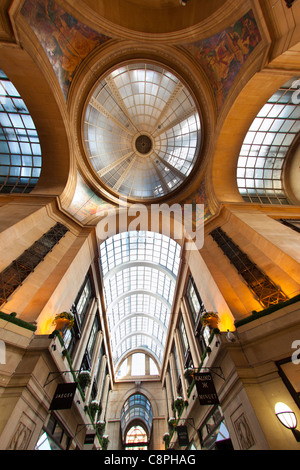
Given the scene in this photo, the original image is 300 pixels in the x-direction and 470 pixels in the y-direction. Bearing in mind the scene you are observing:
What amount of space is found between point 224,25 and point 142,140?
9896 mm

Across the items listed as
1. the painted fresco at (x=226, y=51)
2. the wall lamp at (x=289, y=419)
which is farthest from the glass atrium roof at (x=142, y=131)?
the wall lamp at (x=289, y=419)

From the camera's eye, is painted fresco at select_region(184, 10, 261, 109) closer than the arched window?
Yes

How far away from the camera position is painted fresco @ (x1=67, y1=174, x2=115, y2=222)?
14.7 m

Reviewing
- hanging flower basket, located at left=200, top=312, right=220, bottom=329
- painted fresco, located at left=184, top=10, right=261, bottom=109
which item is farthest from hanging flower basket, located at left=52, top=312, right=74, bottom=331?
painted fresco, located at left=184, top=10, right=261, bottom=109

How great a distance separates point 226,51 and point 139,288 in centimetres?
2607

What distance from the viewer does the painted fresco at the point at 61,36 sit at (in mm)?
9641

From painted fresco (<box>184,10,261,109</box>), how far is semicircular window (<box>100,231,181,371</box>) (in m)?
14.1

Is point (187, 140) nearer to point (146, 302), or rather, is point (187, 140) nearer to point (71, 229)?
point (71, 229)

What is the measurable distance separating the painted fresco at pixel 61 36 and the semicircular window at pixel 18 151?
11.4 feet

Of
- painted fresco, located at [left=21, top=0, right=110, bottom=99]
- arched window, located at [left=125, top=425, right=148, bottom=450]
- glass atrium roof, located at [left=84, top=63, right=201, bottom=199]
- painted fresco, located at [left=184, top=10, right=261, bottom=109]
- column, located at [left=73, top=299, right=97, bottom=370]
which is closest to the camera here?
painted fresco, located at [left=21, top=0, right=110, bottom=99]

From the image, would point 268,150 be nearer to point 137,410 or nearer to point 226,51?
point 226,51

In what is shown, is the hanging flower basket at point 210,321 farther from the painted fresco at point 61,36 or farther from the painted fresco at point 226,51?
the painted fresco at point 61,36

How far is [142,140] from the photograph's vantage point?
1927 centimetres

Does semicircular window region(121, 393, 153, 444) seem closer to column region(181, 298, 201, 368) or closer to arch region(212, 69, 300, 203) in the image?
column region(181, 298, 201, 368)
